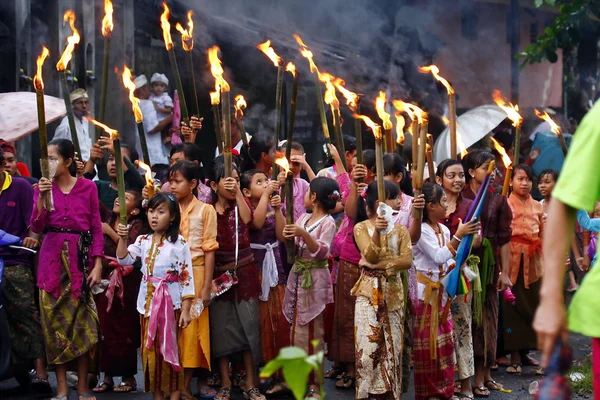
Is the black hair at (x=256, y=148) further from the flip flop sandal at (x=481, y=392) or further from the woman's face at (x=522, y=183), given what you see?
the flip flop sandal at (x=481, y=392)

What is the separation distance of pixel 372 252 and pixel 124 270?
1724 mm

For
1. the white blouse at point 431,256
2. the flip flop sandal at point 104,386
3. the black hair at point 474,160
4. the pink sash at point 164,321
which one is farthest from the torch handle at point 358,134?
the flip flop sandal at point 104,386

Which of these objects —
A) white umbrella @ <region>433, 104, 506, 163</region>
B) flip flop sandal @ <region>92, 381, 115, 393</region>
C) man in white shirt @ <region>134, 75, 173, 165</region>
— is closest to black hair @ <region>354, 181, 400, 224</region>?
flip flop sandal @ <region>92, 381, 115, 393</region>

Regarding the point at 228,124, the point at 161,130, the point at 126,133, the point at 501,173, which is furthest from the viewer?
the point at 126,133

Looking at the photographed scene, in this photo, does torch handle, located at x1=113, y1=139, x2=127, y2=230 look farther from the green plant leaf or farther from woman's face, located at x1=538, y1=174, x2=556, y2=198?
woman's face, located at x1=538, y1=174, x2=556, y2=198

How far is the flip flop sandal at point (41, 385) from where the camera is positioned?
21.3ft

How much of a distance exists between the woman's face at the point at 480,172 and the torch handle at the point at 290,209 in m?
1.53

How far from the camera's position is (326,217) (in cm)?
640

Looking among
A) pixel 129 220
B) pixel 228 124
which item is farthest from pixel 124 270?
pixel 228 124

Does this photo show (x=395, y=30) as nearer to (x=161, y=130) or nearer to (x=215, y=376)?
(x=161, y=130)

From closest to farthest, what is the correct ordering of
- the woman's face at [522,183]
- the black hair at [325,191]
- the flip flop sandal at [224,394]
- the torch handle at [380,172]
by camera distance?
the torch handle at [380,172] < the flip flop sandal at [224,394] < the black hair at [325,191] < the woman's face at [522,183]

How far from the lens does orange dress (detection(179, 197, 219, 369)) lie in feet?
19.8

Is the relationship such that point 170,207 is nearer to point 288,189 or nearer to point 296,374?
point 288,189

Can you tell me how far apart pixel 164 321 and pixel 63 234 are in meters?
0.87
